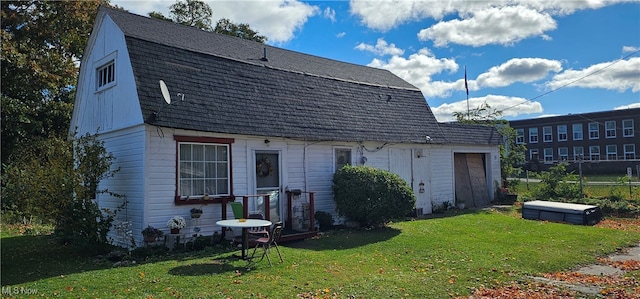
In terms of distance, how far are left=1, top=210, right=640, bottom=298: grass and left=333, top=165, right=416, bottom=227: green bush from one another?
481 millimetres

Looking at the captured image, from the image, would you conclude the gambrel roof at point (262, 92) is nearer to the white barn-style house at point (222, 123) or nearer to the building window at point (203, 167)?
the white barn-style house at point (222, 123)

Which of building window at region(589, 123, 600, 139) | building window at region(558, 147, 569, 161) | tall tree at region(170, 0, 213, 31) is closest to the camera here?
tall tree at region(170, 0, 213, 31)

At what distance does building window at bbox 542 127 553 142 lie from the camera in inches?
1902

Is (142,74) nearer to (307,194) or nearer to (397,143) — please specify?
(307,194)

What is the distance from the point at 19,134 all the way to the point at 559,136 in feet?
161

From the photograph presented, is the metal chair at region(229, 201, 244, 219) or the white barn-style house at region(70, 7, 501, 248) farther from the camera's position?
the white barn-style house at region(70, 7, 501, 248)

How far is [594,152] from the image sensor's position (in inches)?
1768

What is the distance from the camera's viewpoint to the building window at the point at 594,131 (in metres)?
44.4

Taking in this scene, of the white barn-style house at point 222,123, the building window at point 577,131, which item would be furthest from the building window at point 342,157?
the building window at point 577,131

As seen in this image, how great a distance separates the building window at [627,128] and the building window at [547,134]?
7081 mm

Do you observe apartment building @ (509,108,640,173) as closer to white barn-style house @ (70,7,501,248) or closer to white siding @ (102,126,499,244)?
white barn-style house @ (70,7,501,248)

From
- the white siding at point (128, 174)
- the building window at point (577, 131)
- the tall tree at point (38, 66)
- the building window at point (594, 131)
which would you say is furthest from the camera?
the building window at point (577, 131)

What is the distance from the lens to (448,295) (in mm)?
6000

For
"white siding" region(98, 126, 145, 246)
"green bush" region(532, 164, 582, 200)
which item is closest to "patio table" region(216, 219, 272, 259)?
"white siding" region(98, 126, 145, 246)
